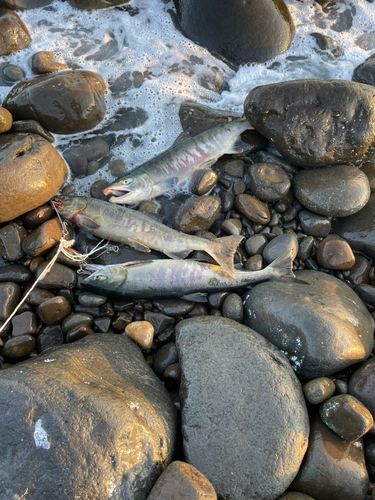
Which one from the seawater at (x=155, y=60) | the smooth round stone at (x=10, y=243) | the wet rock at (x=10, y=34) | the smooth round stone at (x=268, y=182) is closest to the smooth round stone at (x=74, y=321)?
the smooth round stone at (x=10, y=243)

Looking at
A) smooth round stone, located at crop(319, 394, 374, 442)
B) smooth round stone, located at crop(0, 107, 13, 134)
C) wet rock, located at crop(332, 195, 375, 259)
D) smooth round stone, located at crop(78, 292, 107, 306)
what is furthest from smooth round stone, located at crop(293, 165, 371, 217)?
smooth round stone, located at crop(0, 107, 13, 134)

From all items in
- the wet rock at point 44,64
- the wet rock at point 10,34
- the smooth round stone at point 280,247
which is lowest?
the smooth round stone at point 280,247

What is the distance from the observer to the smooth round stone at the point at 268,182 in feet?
16.0

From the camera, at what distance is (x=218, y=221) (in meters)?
4.92

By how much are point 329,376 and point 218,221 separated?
7.99 feet

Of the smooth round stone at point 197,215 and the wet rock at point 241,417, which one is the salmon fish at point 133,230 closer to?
the smooth round stone at point 197,215

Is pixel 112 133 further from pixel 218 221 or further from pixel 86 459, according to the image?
pixel 86 459

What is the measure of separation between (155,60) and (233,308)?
17.0 feet

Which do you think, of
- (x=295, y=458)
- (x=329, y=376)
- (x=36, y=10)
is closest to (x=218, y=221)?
(x=329, y=376)

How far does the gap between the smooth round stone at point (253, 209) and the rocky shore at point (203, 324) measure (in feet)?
0.09

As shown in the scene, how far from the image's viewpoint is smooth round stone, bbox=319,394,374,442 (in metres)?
3.25

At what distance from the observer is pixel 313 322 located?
149 inches

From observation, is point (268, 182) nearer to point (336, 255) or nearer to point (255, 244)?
point (255, 244)

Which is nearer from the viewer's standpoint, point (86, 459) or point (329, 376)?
point (86, 459)
